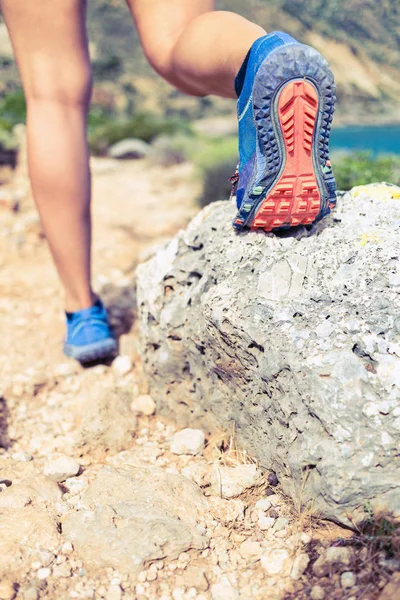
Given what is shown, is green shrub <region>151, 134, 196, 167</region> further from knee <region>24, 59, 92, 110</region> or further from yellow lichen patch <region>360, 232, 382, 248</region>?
yellow lichen patch <region>360, 232, 382, 248</region>

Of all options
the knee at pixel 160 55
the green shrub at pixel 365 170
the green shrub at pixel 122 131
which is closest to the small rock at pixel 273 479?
the knee at pixel 160 55

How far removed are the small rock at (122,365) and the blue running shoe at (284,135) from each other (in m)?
0.79

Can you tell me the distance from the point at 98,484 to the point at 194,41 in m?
1.17

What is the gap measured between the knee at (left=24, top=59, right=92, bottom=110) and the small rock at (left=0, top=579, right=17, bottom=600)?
1316 millimetres

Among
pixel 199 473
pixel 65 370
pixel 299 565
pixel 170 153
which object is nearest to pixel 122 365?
pixel 65 370

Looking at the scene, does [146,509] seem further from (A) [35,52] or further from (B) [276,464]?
(A) [35,52]

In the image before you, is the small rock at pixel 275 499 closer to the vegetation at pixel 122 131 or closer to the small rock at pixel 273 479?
the small rock at pixel 273 479

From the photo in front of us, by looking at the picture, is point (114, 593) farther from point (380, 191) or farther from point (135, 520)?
point (380, 191)

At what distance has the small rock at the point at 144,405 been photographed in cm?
168

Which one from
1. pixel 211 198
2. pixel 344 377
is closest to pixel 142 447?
pixel 344 377

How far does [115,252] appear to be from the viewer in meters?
3.12

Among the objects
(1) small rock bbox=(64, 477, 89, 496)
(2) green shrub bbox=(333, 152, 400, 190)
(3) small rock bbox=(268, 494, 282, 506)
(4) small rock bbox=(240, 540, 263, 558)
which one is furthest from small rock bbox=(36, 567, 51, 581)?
(2) green shrub bbox=(333, 152, 400, 190)

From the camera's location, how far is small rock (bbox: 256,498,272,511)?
1229 mm

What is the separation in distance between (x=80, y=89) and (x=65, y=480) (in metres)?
1.18
